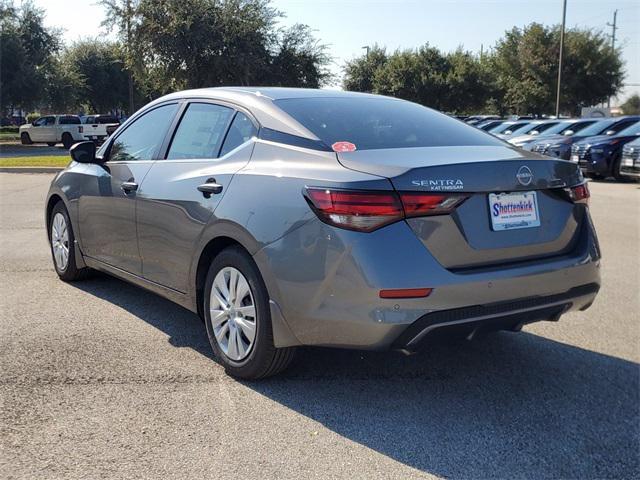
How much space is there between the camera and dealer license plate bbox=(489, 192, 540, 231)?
11.3 feet

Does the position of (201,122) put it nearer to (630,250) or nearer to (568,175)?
(568,175)

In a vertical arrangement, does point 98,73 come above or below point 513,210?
above

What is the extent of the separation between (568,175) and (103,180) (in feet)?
11.3

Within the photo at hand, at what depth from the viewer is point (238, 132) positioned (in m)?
4.16

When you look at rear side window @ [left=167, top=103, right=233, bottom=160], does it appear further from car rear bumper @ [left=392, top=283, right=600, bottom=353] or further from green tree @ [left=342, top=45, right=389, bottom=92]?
green tree @ [left=342, top=45, right=389, bottom=92]

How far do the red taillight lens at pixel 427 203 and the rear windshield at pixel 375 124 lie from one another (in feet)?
1.93

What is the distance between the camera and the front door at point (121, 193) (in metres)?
4.86

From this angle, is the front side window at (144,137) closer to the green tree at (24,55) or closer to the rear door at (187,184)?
the rear door at (187,184)

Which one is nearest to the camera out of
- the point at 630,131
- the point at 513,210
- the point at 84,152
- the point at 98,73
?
the point at 513,210

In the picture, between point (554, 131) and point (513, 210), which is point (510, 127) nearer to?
point (554, 131)

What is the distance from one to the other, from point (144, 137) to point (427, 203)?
2.69 meters

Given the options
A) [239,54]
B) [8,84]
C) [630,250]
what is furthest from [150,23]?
[630,250]

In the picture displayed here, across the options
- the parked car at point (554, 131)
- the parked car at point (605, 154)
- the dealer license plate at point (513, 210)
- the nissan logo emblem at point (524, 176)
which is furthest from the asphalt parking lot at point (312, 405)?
the parked car at point (554, 131)

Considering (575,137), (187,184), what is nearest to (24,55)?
(575,137)
